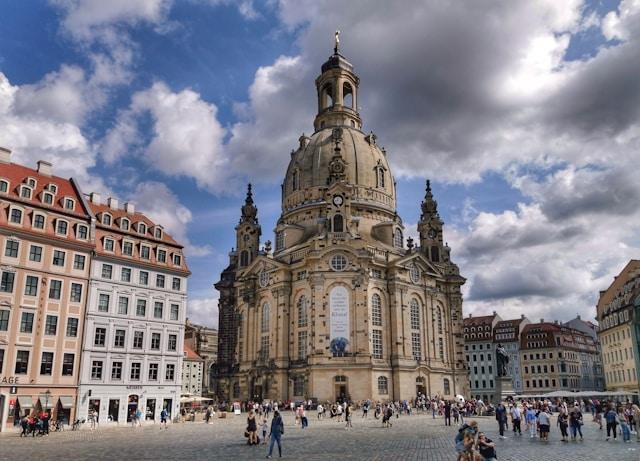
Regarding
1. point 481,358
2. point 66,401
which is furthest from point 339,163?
point 481,358

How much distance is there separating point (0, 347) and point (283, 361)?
37749 mm

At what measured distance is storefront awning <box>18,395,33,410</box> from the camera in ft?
138

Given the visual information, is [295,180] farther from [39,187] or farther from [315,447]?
[315,447]

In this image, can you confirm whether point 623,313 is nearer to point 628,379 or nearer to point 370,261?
point 628,379

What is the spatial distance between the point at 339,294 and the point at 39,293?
122 feet

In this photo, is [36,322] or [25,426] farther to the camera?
[36,322]

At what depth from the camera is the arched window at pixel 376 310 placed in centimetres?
7275

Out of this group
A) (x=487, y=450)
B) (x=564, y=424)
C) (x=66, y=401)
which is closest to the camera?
(x=487, y=450)

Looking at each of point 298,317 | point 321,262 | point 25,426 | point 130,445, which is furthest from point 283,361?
point 130,445

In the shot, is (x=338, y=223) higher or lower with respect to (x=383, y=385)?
higher

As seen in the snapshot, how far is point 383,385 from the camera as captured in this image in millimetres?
69938

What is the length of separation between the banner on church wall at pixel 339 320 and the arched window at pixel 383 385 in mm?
5917

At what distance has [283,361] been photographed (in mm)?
73375

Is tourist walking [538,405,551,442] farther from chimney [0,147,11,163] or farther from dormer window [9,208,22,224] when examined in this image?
chimney [0,147,11,163]
